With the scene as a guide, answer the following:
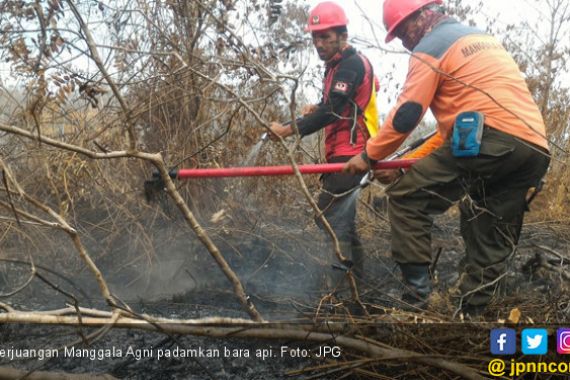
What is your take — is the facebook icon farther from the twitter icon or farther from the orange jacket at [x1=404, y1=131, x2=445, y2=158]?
the orange jacket at [x1=404, y1=131, x2=445, y2=158]

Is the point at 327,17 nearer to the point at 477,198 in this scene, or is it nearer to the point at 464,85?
the point at 464,85

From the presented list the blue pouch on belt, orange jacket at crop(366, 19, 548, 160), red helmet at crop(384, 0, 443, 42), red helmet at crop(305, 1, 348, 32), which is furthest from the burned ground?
red helmet at crop(305, 1, 348, 32)

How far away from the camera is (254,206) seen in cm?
540

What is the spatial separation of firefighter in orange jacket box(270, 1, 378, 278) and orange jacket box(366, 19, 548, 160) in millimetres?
820

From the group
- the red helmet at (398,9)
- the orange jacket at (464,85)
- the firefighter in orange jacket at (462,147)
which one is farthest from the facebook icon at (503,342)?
the red helmet at (398,9)

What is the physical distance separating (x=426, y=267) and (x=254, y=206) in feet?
8.30

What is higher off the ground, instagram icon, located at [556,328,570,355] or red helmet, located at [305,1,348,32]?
red helmet, located at [305,1,348,32]

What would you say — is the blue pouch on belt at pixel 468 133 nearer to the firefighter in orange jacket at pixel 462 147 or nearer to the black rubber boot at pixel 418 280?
the firefighter in orange jacket at pixel 462 147

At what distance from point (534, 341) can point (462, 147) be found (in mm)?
1052

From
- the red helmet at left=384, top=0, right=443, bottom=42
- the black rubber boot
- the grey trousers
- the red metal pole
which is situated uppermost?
the red helmet at left=384, top=0, right=443, bottom=42

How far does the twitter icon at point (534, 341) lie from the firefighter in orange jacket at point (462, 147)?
0.36m

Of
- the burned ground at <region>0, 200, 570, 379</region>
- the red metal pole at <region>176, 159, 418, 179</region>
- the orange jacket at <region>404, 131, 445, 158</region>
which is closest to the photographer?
the burned ground at <region>0, 200, 570, 379</region>

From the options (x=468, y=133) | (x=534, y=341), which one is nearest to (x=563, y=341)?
(x=534, y=341)

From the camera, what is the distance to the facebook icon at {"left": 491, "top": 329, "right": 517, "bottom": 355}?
2570mm
